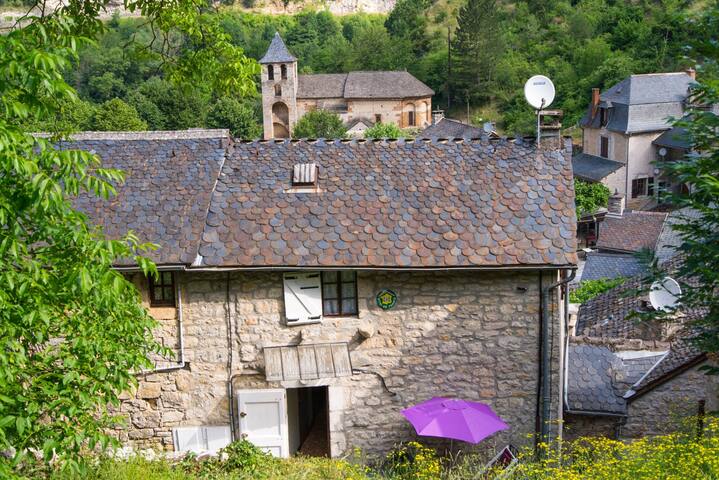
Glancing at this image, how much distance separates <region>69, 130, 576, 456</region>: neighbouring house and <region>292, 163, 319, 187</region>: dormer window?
1.86 feet

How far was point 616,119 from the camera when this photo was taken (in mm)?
44781

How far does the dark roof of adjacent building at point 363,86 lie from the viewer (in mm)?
69875

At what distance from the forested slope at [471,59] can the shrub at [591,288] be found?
93.5 feet

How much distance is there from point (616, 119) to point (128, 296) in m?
41.7

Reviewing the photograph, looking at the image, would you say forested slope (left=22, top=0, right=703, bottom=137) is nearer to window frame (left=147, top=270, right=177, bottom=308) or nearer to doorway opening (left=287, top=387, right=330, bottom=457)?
doorway opening (left=287, top=387, right=330, bottom=457)

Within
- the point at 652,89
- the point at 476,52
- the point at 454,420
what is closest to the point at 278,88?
the point at 476,52

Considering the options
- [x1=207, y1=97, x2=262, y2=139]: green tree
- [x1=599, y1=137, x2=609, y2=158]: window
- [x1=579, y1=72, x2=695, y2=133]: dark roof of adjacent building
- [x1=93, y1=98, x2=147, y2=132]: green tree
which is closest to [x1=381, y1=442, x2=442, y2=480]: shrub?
[x1=579, y1=72, x2=695, y2=133]: dark roof of adjacent building

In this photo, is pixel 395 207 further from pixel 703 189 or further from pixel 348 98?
pixel 348 98

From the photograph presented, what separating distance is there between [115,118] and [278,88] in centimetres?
1823

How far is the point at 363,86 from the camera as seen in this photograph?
70562mm

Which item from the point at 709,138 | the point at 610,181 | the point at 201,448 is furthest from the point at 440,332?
the point at 610,181

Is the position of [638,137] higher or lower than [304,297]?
higher

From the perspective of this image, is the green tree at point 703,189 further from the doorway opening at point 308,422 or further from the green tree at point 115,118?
the green tree at point 115,118

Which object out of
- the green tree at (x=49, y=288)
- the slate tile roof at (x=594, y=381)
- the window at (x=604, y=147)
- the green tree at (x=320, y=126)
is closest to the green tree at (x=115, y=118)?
the green tree at (x=320, y=126)
